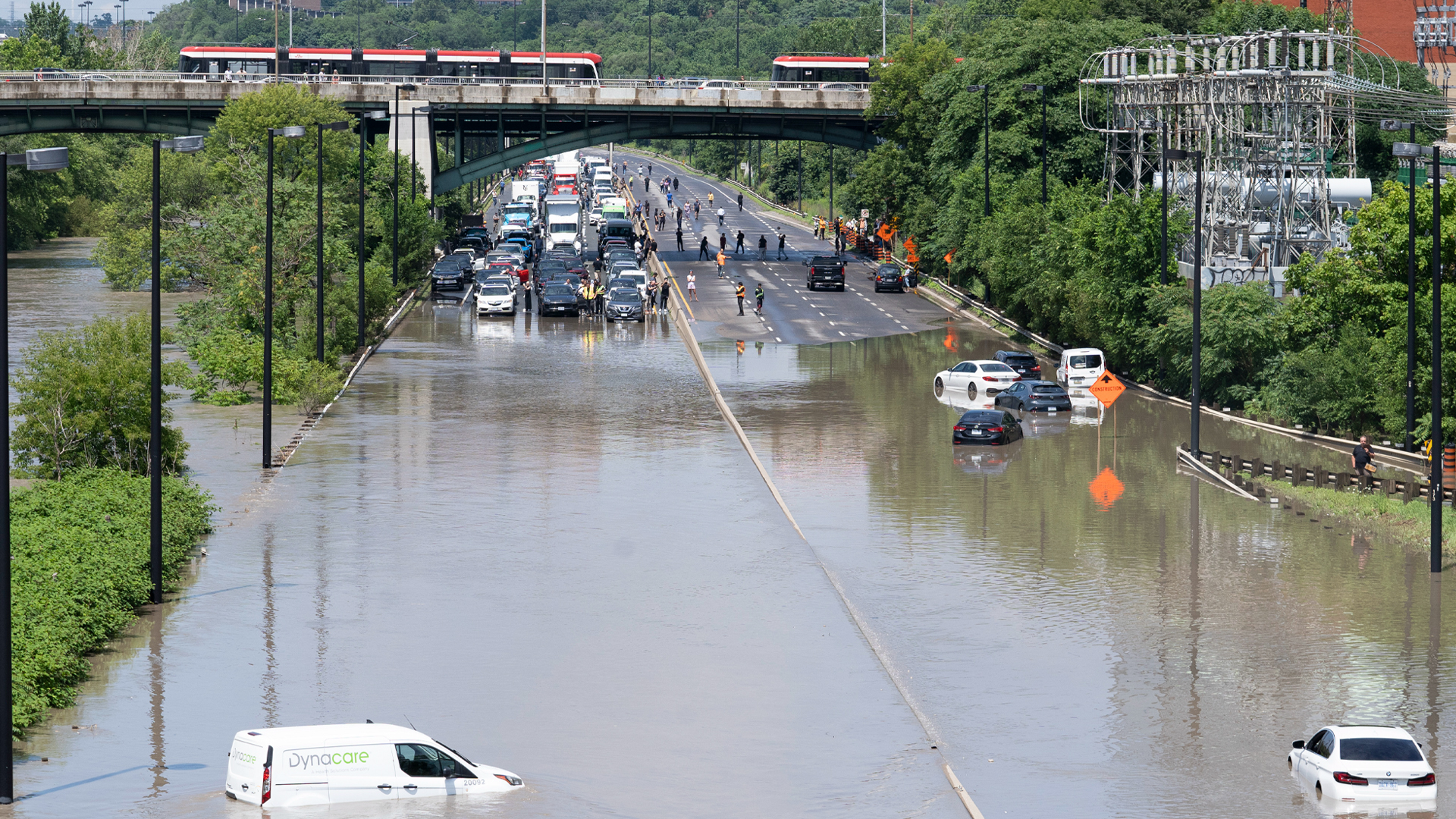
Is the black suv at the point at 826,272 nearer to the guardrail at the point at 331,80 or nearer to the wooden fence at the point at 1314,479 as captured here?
the guardrail at the point at 331,80

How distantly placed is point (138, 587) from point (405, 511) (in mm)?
8702

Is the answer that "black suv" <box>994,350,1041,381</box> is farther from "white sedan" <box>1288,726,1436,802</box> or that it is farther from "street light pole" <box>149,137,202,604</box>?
"white sedan" <box>1288,726,1436,802</box>

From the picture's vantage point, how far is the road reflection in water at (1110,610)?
2066 centimetres

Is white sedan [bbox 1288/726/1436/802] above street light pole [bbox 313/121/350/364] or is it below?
below

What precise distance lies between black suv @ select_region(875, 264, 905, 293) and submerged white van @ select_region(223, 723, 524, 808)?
6366 cm

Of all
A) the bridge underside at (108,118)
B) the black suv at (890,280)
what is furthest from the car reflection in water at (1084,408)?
the bridge underside at (108,118)

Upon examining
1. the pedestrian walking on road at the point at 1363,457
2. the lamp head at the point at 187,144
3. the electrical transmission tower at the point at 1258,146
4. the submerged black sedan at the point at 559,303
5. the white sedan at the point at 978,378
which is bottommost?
the pedestrian walking on road at the point at 1363,457

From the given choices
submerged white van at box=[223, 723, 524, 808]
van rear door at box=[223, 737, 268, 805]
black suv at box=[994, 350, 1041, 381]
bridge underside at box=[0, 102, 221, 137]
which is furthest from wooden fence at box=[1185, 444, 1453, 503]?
bridge underside at box=[0, 102, 221, 137]

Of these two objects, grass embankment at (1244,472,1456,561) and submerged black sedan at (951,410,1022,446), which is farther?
submerged black sedan at (951,410,1022,446)

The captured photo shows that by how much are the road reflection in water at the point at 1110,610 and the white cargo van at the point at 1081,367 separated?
6063mm

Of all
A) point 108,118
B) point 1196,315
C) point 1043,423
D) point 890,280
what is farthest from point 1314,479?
point 108,118

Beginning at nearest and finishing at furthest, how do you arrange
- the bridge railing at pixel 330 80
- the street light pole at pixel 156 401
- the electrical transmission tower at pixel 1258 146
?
the street light pole at pixel 156 401, the electrical transmission tower at pixel 1258 146, the bridge railing at pixel 330 80

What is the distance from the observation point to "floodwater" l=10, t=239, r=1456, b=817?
19.9 metres

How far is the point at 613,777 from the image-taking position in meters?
19.7
